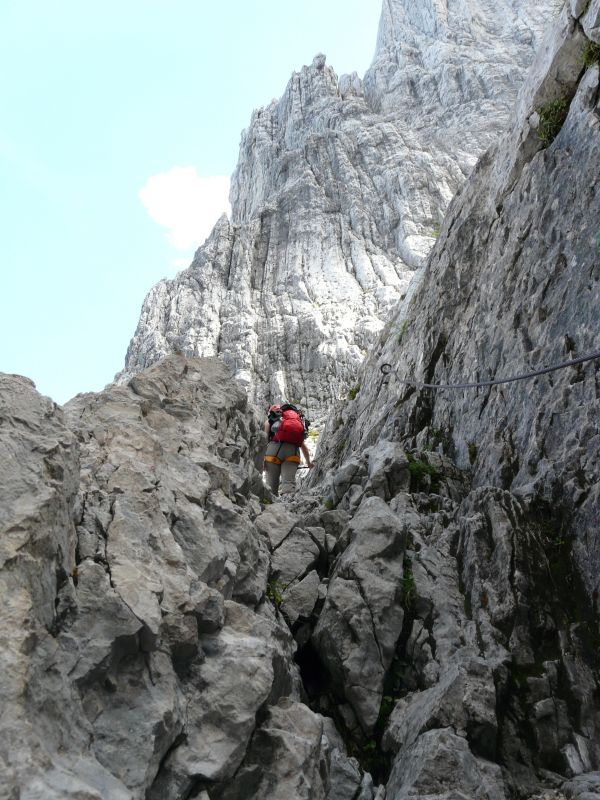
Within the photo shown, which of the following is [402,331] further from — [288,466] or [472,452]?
[472,452]

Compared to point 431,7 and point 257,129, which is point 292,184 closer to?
point 257,129

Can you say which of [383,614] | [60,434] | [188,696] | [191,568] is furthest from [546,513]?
[60,434]

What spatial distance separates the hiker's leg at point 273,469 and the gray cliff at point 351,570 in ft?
4.03

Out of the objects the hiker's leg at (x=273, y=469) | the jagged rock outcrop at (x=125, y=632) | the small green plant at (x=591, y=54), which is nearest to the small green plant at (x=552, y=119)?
the small green plant at (x=591, y=54)

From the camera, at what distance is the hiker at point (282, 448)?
52.2 ft

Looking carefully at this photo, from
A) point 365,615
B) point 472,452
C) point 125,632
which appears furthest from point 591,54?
point 125,632

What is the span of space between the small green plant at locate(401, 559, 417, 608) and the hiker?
6.67 metres

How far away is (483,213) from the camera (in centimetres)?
1653

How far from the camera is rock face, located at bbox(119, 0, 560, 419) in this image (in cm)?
6812

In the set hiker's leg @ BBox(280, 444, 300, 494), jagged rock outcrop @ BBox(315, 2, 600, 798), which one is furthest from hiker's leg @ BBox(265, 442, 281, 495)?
jagged rock outcrop @ BBox(315, 2, 600, 798)

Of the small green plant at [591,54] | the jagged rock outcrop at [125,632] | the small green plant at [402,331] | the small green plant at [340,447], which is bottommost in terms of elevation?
the jagged rock outcrop at [125,632]

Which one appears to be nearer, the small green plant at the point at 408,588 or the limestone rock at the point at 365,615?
the limestone rock at the point at 365,615

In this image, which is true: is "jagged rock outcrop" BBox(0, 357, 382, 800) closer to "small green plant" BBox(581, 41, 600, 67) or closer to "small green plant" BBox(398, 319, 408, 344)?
"small green plant" BBox(581, 41, 600, 67)

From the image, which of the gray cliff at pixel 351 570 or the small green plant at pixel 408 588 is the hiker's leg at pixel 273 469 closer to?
the gray cliff at pixel 351 570
